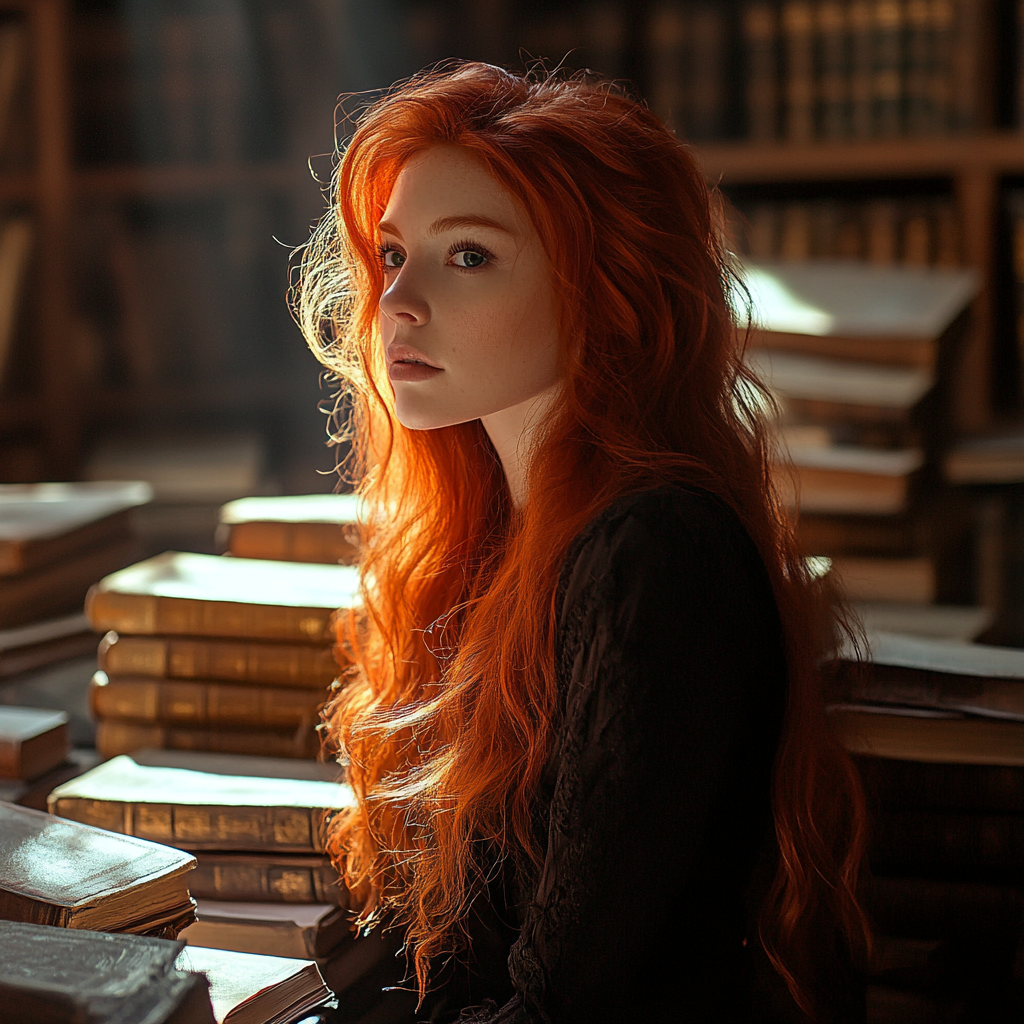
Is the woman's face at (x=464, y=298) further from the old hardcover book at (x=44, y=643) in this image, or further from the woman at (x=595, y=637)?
the old hardcover book at (x=44, y=643)

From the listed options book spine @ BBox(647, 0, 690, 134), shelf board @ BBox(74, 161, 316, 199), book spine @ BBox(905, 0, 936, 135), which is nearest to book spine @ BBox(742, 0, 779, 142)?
book spine @ BBox(647, 0, 690, 134)

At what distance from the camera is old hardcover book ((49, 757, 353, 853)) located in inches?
31.2

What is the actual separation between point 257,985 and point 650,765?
254mm

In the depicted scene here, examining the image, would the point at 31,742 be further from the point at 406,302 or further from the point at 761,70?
the point at 761,70

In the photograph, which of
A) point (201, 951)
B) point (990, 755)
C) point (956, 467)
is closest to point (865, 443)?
point (956, 467)

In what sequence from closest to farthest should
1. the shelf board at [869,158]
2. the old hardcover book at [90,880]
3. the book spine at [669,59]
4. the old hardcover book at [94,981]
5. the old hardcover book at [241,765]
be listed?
the old hardcover book at [94,981], the old hardcover book at [90,880], the old hardcover book at [241,765], the shelf board at [869,158], the book spine at [669,59]

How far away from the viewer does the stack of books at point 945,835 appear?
Answer: 2.55 feet

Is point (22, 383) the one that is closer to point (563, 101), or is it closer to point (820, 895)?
point (563, 101)

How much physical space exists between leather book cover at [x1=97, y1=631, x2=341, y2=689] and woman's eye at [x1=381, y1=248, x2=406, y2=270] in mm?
321

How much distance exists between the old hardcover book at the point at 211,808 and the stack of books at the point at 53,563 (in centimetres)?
41

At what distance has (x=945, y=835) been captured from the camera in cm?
79

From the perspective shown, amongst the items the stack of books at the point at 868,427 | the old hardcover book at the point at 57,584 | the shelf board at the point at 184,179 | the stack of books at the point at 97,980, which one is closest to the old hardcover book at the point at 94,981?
the stack of books at the point at 97,980

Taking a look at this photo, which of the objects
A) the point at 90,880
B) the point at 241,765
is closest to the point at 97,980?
the point at 90,880

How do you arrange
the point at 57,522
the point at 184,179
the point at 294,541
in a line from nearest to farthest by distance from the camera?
1. the point at 294,541
2. the point at 57,522
3. the point at 184,179
